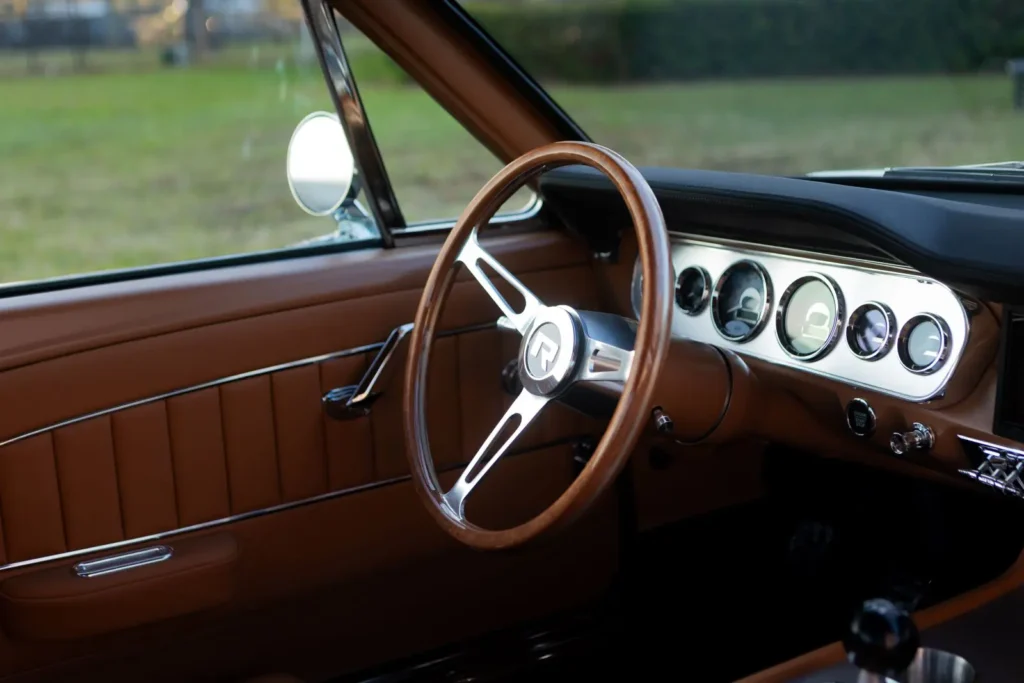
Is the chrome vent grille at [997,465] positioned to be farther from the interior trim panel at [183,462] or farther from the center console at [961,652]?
the interior trim panel at [183,462]

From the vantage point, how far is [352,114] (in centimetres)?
197

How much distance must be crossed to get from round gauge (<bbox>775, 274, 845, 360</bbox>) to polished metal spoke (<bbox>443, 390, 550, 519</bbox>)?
516mm

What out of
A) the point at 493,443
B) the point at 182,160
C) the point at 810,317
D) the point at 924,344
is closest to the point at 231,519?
the point at 493,443

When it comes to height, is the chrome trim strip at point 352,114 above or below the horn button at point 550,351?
above

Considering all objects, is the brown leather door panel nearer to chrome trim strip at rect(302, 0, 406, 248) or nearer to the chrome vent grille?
chrome trim strip at rect(302, 0, 406, 248)

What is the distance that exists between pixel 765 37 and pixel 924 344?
8.61m

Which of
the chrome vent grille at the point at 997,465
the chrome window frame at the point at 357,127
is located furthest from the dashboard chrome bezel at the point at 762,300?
the chrome window frame at the point at 357,127

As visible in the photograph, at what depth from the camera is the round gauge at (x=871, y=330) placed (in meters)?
1.58

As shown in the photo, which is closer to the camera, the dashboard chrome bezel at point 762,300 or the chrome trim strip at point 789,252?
the chrome trim strip at point 789,252

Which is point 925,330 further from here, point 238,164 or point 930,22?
point 930,22

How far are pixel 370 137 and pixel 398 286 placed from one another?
1.01 feet

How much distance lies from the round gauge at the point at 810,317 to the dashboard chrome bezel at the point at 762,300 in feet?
0.09

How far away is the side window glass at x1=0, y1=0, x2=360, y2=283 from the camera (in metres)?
1.98

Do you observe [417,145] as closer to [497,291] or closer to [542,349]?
[497,291]
